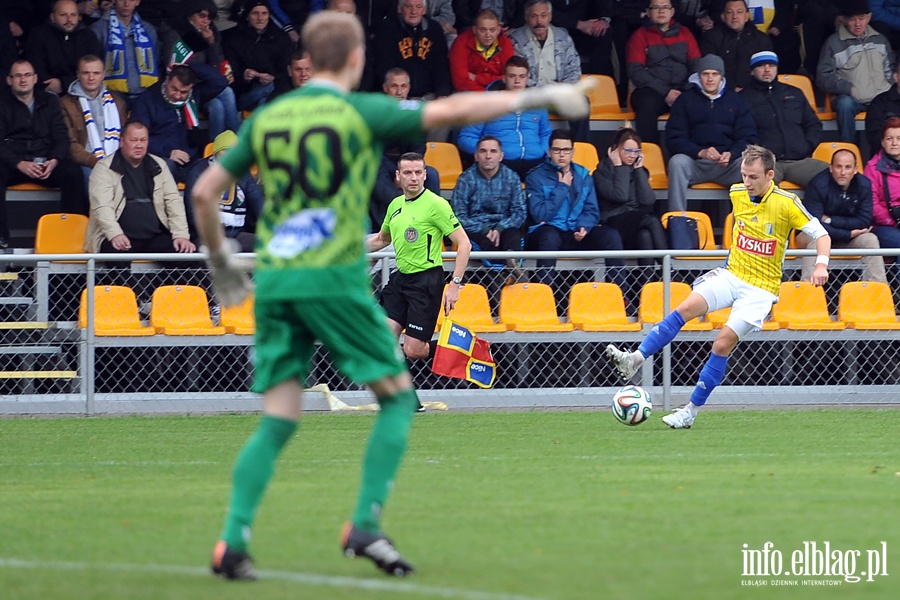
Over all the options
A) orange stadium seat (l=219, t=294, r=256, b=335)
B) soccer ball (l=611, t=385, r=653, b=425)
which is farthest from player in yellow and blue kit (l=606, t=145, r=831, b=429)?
orange stadium seat (l=219, t=294, r=256, b=335)

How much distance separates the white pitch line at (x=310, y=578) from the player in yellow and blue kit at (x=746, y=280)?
5.65 m

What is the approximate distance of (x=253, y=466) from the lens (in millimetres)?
4586

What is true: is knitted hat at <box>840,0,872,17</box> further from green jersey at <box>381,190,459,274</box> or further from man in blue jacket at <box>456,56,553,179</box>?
green jersey at <box>381,190,459,274</box>

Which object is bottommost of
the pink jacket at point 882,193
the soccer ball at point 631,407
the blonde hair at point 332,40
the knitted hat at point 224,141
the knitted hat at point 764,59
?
the soccer ball at point 631,407

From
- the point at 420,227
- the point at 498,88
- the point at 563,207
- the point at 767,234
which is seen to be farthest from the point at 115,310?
the point at 767,234

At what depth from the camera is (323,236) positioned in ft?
14.8

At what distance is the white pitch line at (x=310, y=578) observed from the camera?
167 inches

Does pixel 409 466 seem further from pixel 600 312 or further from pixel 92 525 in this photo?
pixel 600 312

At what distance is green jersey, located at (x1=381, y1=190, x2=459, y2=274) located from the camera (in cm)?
1105

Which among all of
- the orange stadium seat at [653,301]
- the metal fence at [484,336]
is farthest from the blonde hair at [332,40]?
the orange stadium seat at [653,301]

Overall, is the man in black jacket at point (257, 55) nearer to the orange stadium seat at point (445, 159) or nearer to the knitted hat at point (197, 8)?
the knitted hat at point (197, 8)

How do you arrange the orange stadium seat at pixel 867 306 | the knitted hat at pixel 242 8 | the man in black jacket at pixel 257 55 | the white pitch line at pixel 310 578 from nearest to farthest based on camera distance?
the white pitch line at pixel 310 578
the orange stadium seat at pixel 867 306
the man in black jacket at pixel 257 55
the knitted hat at pixel 242 8

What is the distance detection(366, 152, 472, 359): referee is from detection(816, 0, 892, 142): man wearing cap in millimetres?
6863

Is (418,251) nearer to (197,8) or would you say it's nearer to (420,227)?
(420,227)
